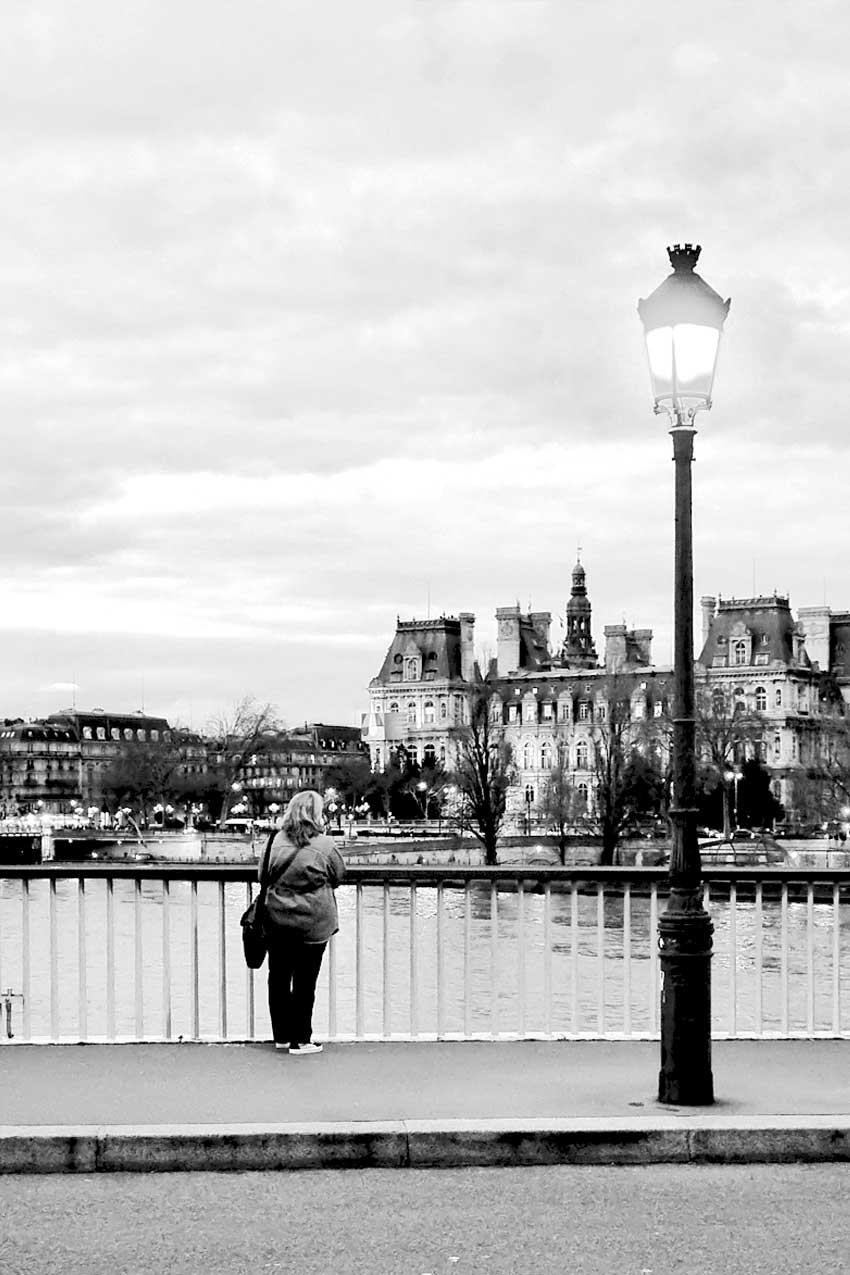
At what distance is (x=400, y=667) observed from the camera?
7111 inches

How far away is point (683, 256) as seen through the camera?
31.6 ft

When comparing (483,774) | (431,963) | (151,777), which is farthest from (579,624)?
(431,963)

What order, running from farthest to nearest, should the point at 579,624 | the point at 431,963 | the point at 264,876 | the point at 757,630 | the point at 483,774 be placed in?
the point at 579,624
the point at 757,630
the point at 483,774
the point at 431,963
the point at 264,876

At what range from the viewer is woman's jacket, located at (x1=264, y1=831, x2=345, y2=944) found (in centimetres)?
1070

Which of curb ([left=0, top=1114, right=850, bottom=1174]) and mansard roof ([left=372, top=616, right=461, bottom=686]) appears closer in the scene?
curb ([left=0, top=1114, right=850, bottom=1174])

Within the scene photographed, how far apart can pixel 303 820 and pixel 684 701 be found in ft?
8.39

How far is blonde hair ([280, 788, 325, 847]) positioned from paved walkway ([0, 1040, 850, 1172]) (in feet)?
4.08

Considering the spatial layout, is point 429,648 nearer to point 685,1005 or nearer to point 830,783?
point 830,783

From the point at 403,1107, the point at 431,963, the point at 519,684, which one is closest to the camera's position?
the point at 403,1107

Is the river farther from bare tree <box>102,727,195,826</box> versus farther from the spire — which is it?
the spire

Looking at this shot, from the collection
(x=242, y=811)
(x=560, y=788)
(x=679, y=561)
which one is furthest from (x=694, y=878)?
(x=242, y=811)

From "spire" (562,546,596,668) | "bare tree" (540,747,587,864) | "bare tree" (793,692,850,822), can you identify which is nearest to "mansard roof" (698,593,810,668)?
"spire" (562,546,596,668)

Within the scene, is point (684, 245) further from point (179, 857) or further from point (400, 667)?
point (400, 667)

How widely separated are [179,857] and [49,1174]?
358 feet
